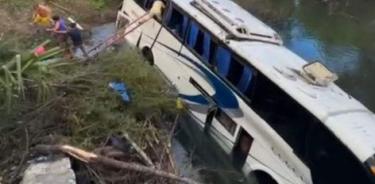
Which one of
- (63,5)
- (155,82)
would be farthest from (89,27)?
(155,82)

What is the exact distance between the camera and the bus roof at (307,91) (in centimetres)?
873

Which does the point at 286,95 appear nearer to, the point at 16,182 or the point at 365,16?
the point at 16,182

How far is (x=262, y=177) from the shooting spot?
10125 mm

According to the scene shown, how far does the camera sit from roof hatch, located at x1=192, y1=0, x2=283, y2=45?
11016 millimetres

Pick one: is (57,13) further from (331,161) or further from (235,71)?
(331,161)

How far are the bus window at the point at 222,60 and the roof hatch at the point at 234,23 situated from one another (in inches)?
10.9

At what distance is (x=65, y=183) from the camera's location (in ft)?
24.3

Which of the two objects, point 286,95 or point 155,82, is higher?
point 286,95

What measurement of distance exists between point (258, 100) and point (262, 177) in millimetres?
1270

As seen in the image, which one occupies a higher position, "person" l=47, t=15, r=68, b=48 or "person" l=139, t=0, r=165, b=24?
"person" l=139, t=0, r=165, b=24

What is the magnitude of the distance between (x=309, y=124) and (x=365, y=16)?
47.0 feet

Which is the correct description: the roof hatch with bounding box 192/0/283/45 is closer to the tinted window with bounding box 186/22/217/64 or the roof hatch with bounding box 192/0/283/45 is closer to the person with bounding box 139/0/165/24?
→ the tinted window with bounding box 186/22/217/64

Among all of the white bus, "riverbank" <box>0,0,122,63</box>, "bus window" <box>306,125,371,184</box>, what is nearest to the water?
A: "riverbank" <box>0,0,122,63</box>

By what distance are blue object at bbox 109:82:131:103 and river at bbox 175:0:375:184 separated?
333 inches
